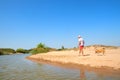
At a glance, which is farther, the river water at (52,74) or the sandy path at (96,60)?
the sandy path at (96,60)

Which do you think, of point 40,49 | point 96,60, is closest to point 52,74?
point 96,60

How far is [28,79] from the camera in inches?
442

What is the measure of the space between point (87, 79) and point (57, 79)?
5.83 ft

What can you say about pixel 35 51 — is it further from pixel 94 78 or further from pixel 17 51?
pixel 17 51

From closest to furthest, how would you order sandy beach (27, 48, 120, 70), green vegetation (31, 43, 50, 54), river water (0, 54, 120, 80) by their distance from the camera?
river water (0, 54, 120, 80), sandy beach (27, 48, 120, 70), green vegetation (31, 43, 50, 54)

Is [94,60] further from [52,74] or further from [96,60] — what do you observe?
[52,74]

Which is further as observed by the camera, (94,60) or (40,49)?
(40,49)

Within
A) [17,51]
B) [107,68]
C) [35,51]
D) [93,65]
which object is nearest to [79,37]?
[93,65]

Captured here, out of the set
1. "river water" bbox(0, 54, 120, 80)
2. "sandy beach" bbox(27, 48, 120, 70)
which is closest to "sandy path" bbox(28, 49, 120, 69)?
"sandy beach" bbox(27, 48, 120, 70)

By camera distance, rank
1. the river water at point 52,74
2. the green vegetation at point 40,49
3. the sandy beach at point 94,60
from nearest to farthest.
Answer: the river water at point 52,74 < the sandy beach at point 94,60 < the green vegetation at point 40,49

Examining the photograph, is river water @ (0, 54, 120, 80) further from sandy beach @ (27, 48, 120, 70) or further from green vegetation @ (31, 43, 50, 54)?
green vegetation @ (31, 43, 50, 54)

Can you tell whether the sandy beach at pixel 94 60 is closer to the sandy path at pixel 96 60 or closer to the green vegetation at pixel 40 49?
the sandy path at pixel 96 60

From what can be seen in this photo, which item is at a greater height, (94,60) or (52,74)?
(94,60)

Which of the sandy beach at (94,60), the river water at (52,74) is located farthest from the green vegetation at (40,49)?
the river water at (52,74)
